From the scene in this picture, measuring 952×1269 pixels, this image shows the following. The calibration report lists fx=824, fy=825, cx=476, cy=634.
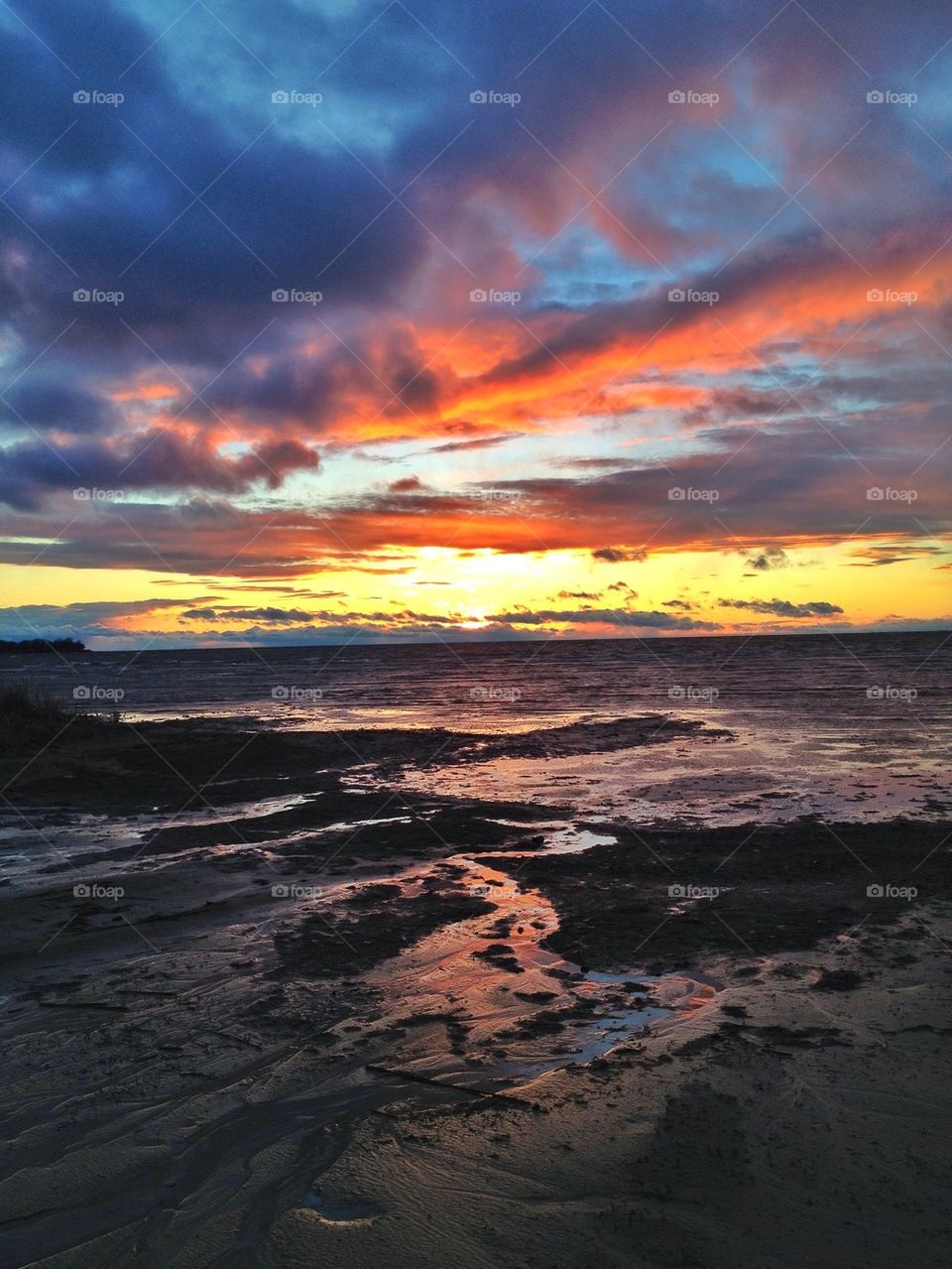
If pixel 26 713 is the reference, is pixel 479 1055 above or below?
below

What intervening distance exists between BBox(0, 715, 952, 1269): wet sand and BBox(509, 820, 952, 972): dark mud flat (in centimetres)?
5

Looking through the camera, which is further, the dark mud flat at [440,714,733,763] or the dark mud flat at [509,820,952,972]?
the dark mud flat at [440,714,733,763]

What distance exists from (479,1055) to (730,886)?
4962mm

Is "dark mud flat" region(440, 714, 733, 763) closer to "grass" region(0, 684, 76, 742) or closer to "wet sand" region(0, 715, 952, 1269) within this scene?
"grass" region(0, 684, 76, 742)

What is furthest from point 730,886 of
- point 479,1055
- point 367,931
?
point 479,1055

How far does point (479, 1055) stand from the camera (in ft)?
17.9

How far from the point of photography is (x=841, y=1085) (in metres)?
4.94

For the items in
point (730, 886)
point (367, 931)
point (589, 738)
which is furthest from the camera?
point (589, 738)

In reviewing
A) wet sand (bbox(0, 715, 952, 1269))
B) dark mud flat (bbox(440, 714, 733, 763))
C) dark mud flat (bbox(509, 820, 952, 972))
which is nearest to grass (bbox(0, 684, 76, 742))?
dark mud flat (bbox(440, 714, 733, 763))

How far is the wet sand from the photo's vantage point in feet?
12.6

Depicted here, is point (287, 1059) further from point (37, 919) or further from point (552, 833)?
point (552, 833)

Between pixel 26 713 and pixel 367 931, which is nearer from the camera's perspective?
pixel 367 931

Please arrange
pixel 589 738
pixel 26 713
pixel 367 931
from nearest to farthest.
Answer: pixel 367 931 < pixel 26 713 < pixel 589 738

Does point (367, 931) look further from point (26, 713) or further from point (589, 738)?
point (26, 713)
